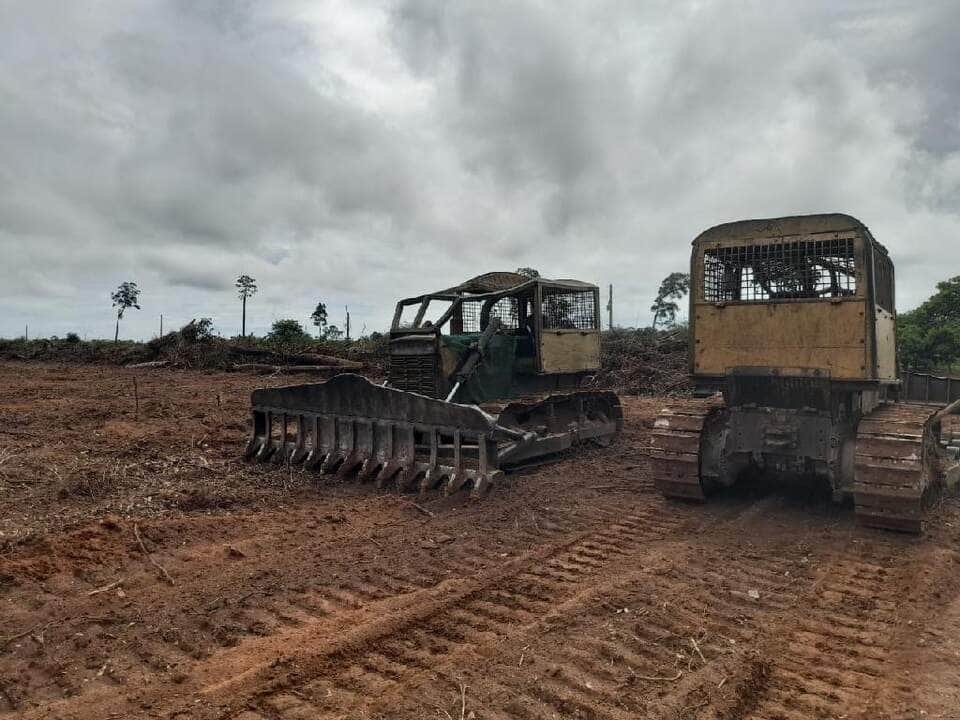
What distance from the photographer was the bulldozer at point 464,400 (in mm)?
7383

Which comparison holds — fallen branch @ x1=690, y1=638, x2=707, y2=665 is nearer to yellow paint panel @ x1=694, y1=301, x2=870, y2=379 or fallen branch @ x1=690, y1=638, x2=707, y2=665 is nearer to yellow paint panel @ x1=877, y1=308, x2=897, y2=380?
yellow paint panel @ x1=694, y1=301, x2=870, y2=379

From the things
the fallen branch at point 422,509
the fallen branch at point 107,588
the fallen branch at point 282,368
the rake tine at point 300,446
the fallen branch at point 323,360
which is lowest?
the fallen branch at point 107,588

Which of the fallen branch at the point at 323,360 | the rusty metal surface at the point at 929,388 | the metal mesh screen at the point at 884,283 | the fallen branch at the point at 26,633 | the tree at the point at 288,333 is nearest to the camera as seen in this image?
the fallen branch at the point at 26,633

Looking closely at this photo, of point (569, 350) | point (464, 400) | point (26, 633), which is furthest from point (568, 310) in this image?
Answer: point (26, 633)

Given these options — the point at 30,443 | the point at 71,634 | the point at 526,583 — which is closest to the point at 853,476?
the point at 526,583

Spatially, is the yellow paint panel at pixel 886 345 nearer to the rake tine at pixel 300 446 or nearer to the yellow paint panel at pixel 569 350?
the yellow paint panel at pixel 569 350

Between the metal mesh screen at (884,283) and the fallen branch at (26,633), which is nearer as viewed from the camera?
the fallen branch at (26,633)

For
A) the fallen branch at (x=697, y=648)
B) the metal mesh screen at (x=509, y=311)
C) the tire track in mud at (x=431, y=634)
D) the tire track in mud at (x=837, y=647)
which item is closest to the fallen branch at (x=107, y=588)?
Result: the tire track in mud at (x=431, y=634)

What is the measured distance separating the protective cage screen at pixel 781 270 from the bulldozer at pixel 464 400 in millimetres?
2460

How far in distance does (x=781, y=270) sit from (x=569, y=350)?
12.9 feet

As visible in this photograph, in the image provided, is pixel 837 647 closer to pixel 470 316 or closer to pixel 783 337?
pixel 783 337

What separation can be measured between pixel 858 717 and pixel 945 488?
4899 mm

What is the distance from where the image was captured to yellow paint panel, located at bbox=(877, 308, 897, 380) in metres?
6.21

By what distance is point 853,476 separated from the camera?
6039mm
